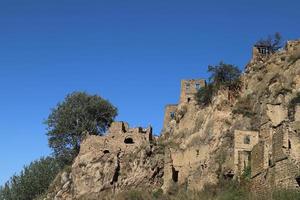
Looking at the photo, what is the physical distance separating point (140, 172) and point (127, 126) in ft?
20.3

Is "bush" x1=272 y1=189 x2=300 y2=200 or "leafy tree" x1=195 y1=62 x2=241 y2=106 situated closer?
"bush" x1=272 y1=189 x2=300 y2=200

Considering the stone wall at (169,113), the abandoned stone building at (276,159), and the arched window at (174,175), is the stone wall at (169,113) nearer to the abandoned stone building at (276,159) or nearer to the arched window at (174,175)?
the arched window at (174,175)

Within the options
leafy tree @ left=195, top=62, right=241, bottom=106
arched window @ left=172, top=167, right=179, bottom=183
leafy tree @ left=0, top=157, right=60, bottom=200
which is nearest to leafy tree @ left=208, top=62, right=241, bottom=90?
leafy tree @ left=195, top=62, right=241, bottom=106

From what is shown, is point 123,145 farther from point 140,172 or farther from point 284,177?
point 284,177

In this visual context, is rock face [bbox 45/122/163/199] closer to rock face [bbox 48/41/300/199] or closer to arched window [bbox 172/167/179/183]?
rock face [bbox 48/41/300/199]

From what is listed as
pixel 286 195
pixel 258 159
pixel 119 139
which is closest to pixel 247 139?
pixel 258 159

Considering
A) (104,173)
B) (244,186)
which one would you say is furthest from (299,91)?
(104,173)

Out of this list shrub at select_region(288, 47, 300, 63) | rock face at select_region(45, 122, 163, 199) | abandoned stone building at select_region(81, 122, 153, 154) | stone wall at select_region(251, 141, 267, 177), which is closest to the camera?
stone wall at select_region(251, 141, 267, 177)

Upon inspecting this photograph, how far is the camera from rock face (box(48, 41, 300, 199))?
41344 millimetres

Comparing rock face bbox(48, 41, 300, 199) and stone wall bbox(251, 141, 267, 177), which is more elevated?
rock face bbox(48, 41, 300, 199)

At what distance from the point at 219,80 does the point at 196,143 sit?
25.2 feet

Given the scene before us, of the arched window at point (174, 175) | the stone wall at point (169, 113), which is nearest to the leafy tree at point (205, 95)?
the stone wall at point (169, 113)

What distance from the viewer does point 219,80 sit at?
5441cm

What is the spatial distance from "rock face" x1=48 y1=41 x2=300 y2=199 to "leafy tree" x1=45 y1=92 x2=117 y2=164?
6544 mm
